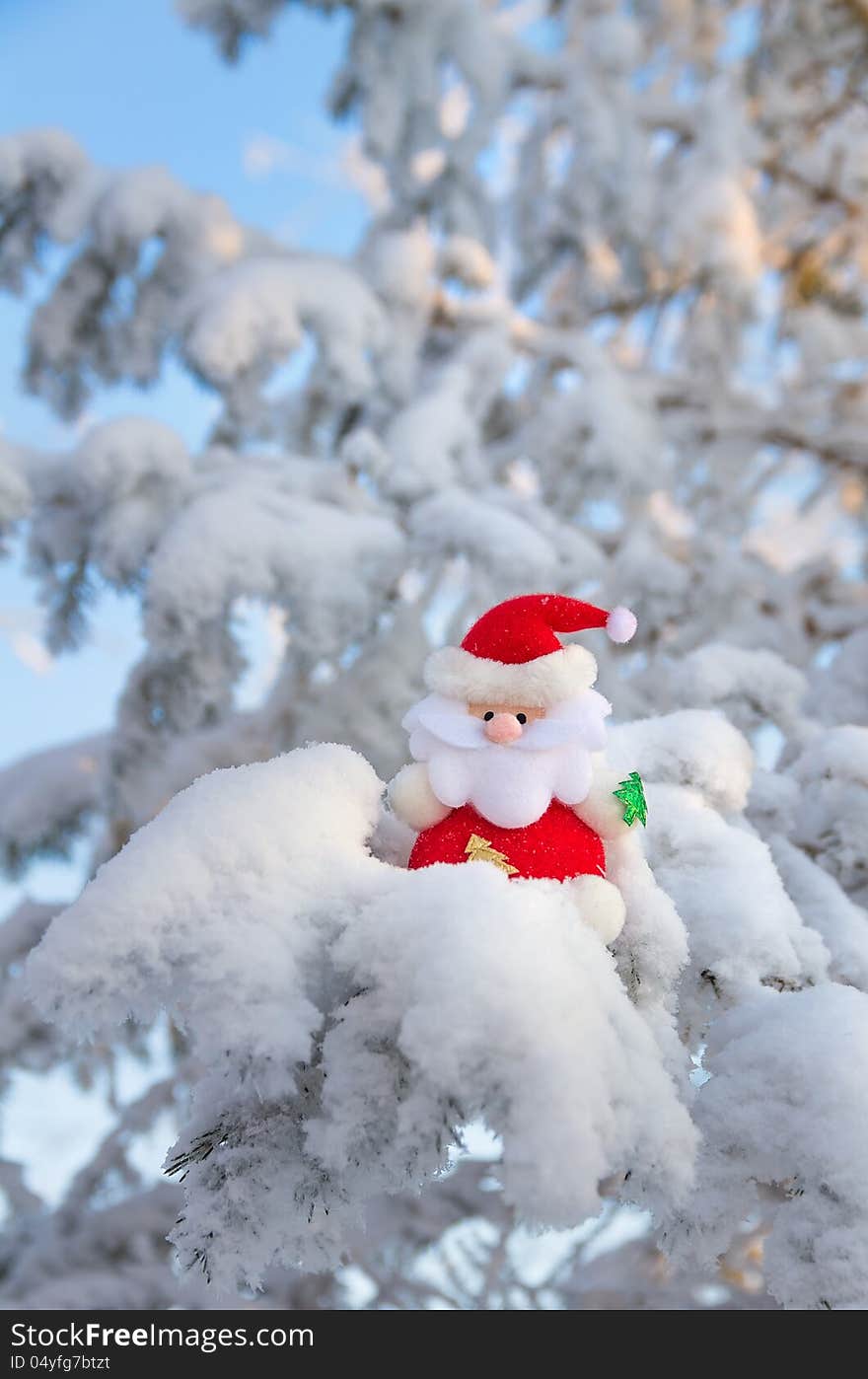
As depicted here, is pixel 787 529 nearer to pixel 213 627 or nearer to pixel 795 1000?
pixel 213 627

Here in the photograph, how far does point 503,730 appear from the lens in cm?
126

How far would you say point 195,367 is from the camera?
341 cm

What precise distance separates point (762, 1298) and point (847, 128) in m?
6.20

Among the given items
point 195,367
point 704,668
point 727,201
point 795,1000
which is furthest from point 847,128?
point 795,1000

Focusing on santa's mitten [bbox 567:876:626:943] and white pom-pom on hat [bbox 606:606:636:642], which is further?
white pom-pom on hat [bbox 606:606:636:642]

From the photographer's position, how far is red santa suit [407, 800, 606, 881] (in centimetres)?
122

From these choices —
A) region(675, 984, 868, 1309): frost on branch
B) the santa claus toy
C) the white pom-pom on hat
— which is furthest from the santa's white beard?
region(675, 984, 868, 1309): frost on branch

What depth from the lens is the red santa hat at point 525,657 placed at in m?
1.29
